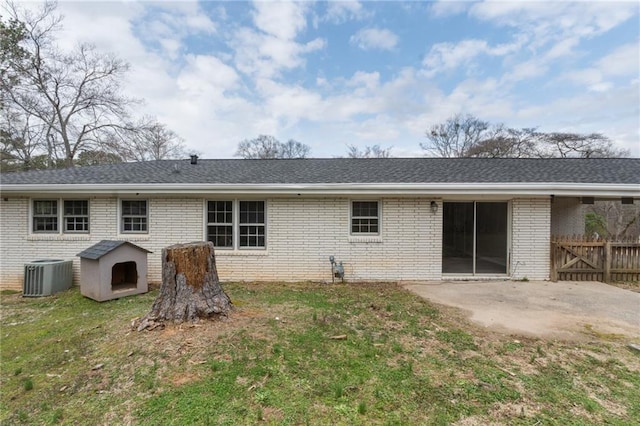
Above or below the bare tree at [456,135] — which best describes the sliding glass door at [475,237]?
below

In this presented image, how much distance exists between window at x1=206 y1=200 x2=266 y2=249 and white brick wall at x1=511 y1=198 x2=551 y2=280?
6392mm

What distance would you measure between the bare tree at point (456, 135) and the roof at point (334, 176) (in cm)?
1558

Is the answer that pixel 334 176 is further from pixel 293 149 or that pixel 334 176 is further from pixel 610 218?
pixel 293 149

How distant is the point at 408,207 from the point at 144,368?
626cm

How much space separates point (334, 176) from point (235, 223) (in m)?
2.84

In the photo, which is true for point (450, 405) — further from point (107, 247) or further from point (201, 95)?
point (201, 95)

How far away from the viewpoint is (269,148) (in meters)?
30.7

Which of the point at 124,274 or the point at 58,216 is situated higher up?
the point at 58,216

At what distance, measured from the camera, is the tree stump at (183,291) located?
4.32 m

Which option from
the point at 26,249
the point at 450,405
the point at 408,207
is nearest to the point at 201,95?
the point at 26,249

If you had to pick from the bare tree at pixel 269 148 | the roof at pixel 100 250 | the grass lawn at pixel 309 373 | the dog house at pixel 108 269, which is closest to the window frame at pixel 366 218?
the grass lawn at pixel 309 373

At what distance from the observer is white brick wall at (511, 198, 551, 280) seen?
752 cm

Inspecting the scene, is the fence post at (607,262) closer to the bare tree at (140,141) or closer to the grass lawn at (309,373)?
the grass lawn at (309,373)

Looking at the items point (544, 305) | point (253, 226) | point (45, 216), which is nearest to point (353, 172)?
point (253, 226)
